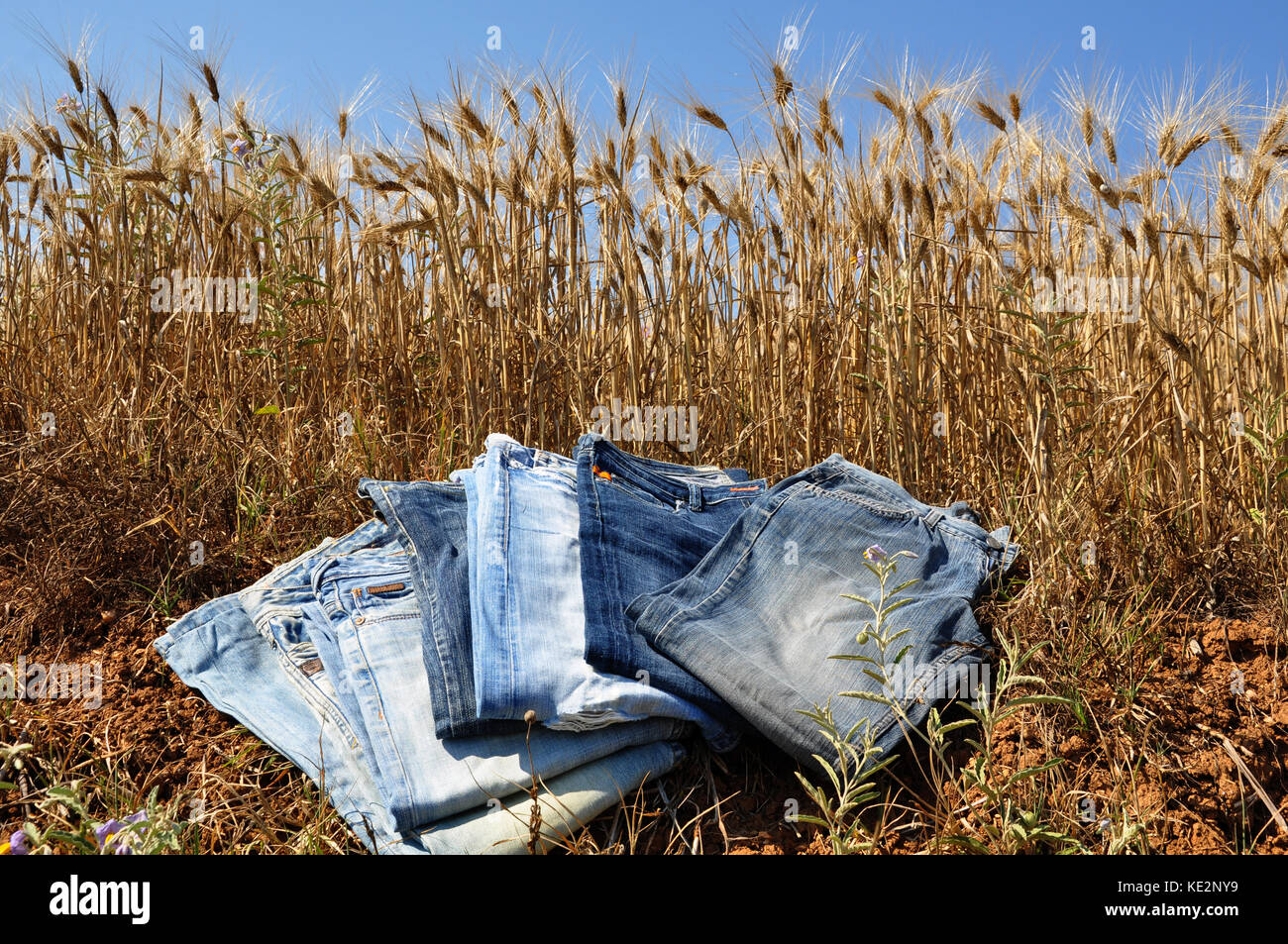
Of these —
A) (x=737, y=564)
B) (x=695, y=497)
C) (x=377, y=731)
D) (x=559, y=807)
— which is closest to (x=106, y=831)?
(x=377, y=731)

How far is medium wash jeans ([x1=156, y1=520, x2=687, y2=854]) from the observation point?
1418mm

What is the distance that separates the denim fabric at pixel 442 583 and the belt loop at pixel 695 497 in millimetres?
482

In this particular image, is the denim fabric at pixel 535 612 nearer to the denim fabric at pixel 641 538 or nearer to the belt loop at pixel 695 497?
the denim fabric at pixel 641 538

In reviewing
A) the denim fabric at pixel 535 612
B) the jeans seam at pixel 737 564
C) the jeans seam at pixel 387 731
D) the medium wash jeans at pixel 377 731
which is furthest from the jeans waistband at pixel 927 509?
the jeans seam at pixel 387 731

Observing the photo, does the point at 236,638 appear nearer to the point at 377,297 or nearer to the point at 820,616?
the point at 820,616

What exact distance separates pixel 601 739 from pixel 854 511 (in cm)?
74

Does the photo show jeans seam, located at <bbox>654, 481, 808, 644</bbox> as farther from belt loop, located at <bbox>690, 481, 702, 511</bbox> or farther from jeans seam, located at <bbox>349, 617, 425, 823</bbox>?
jeans seam, located at <bbox>349, 617, 425, 823</bbox>

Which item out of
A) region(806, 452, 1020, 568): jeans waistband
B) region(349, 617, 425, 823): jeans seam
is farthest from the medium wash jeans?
region(806, 452, 1020, 568): jeans waistband

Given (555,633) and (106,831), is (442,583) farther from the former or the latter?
(106,831)

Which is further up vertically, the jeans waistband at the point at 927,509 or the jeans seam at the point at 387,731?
the jeans waistband at the point at 927,509

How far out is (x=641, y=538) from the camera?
6.06 ft

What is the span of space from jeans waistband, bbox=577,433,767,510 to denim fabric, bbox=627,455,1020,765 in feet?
0.43

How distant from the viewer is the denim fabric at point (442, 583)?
1.50 meters
